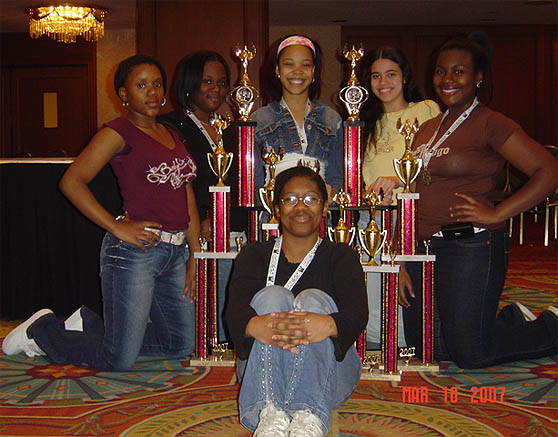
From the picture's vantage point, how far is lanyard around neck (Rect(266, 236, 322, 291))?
2.69 m

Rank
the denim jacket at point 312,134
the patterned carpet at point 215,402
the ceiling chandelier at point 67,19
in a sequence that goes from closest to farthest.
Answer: the patterned carpet at point 215,402 < the denim jacket at point 312,134 < the ceiling chandelier at point 67,19

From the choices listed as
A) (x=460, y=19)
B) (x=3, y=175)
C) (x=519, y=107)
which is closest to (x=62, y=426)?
(x=3, y=175)

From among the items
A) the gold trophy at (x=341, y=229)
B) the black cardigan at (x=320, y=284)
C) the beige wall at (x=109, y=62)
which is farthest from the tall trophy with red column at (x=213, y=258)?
the beige wall at (x=109, y=62)

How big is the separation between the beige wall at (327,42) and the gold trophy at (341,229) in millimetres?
8998

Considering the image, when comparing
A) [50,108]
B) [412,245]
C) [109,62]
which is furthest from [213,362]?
[50,108]

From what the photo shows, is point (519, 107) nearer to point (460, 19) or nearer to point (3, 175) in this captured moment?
point (460, 19)

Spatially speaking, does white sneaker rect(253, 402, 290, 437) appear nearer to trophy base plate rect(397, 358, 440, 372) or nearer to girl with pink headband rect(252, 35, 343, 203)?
trophy base plate rect(397, 358, 440, 372)

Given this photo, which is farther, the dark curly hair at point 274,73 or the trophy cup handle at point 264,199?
the dark curly hair at point 274,73

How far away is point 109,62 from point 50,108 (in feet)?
4.50

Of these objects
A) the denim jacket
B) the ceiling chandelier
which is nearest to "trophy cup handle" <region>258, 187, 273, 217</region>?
the denim jacket

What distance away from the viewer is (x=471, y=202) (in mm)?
3244

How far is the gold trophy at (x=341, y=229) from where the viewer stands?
3227 millimetres

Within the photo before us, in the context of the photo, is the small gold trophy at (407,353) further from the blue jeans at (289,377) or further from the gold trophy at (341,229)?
the blue jeans at (289,377)

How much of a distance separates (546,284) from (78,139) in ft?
30.1
